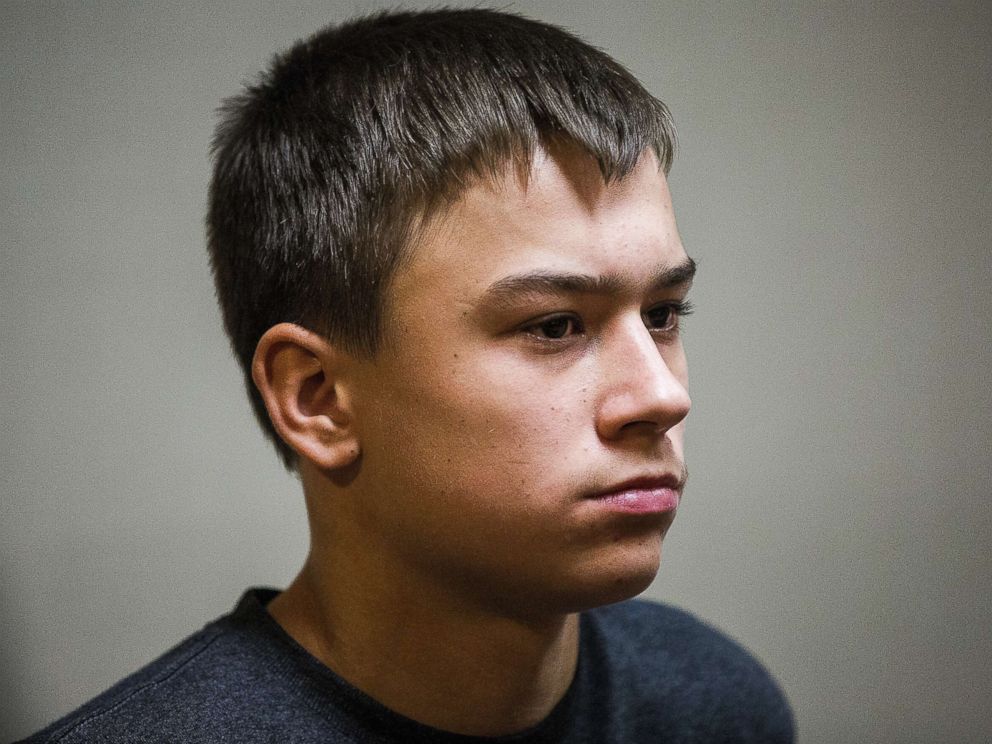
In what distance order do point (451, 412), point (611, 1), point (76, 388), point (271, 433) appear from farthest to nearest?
point (611, 1)
point (76, 388)
point (271, 433)
point (451, 412)

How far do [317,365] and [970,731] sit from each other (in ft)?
4.05

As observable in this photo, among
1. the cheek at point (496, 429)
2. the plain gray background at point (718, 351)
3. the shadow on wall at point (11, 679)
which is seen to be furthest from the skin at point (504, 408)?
the shadow on wall at point (11, 679)

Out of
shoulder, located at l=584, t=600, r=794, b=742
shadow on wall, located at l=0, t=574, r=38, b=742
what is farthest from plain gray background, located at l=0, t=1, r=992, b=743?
shoulder, located at l=584, t=600, r=794, b=742

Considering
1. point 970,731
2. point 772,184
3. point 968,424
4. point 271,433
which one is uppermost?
point 772,184

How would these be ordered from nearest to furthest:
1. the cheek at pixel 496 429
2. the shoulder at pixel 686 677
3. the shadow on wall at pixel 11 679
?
the cheek at pixel 496 429, the shoulder at pixel 686 677, the shadow on wall at pixel 11 679

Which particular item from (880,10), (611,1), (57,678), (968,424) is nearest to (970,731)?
(968,424)

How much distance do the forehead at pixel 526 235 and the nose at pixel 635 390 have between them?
67 mm

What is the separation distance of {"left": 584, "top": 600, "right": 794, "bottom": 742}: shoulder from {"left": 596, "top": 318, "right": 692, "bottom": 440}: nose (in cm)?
43

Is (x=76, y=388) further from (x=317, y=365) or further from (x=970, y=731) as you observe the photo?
(x=970, y=731)

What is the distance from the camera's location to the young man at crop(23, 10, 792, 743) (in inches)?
34.9

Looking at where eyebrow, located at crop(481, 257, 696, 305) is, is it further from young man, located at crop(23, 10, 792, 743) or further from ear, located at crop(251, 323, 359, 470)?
ear, located at crop(251, 323, 359, 470)

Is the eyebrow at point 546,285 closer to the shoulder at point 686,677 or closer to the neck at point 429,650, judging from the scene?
the neck at point 429,650

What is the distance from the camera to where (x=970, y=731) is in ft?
5.08

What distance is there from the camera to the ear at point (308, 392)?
958mm
